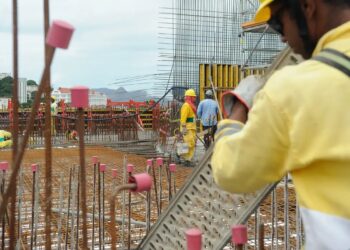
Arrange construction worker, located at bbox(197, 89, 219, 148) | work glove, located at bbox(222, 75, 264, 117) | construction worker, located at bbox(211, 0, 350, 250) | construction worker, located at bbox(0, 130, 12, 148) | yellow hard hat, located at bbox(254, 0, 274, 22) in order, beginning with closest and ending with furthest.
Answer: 1. construction worker, located at bbox(211, 0, 350, 250)
2. yellow hard hat, located at bbox(254, 0, 274, 22)
3. work glove, located at bbox(222, 75, 264, 117)
4. construction worker, located at bbox(197, 89, 219, 148)
5. construction worker, located at bbox(0, 130, 12, 148)

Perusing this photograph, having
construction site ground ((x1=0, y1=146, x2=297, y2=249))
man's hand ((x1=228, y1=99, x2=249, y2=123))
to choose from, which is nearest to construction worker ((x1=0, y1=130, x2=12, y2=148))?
construction site ground ((x1=0, y1=146, x2=297, y2=249))

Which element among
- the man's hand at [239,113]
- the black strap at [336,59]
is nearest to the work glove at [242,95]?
the man's hand at [239,113]

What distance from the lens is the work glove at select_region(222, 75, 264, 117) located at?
132cm

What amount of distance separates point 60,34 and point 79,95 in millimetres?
217

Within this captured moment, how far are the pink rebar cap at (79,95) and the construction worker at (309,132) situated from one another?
1.47ft

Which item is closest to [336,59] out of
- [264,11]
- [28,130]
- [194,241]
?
[264,11]

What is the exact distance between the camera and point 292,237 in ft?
13.9

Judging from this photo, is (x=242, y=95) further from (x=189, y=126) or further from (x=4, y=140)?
(x=4, y=140)

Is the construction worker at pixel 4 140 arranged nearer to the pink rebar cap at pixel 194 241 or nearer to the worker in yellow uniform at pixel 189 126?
the worker in yellow uniform at pixel 189 126

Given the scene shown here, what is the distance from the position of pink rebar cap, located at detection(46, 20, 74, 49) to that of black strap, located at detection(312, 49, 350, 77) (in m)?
0.64

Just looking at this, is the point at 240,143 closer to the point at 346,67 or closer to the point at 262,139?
the point at 262,139

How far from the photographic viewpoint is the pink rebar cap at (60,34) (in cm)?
123

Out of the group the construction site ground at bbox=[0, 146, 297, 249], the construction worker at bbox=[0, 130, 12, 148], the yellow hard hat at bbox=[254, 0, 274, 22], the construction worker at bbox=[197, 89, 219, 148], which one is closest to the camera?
the yellow hard hat at bbox=[254, 0, 274, 22]

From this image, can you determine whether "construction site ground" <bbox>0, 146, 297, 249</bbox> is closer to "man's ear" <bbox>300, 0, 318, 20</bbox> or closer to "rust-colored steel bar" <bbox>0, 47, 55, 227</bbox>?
"rust-colored steel bar" <bbox>0, 47, 55, 227</bbox>
